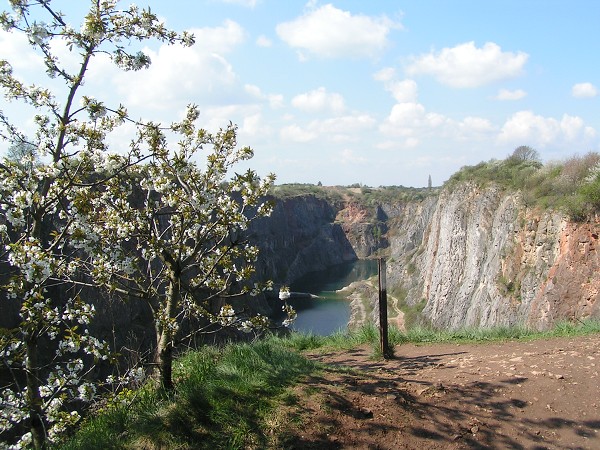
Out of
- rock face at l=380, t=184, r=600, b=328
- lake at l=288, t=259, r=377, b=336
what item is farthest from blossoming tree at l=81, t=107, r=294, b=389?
lake at l=288, t=259, r=377, b=336

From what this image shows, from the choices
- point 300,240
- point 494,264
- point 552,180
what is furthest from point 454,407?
point 300,240

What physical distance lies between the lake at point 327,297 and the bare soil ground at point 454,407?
32.5 meters

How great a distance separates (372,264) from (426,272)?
5972 cm

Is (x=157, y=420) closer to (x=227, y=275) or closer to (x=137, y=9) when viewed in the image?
(x=227, y=275)

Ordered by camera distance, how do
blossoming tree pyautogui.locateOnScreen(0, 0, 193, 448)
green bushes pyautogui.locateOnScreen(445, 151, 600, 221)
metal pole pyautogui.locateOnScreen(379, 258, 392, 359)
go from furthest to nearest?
green bushes pyautogui.locateOnScreen(445, 151, 600, 221), metal pole pyautogui.locateOnScreen(379, 258, 392, 359), blossoming tree pyautogui.locateOnScreen(0, 0, 193, 448)

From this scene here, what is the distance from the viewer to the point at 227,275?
665 cm

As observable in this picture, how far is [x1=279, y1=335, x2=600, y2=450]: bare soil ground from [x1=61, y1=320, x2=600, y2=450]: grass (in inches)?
9.9

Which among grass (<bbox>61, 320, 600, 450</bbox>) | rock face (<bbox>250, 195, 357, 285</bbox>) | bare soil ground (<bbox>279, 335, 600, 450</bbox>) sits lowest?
rock face (<bbox>250, 195, 357, 285</bbox>)

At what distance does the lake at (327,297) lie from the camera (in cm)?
5784

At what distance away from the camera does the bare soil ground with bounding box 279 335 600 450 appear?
4.72 metres

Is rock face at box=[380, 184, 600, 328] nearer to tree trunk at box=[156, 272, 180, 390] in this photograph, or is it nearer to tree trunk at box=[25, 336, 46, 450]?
tree trunk at box=[156, 272, 180, 390]

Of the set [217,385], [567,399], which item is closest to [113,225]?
[217,385]

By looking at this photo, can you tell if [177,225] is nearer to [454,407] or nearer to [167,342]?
[167,342]

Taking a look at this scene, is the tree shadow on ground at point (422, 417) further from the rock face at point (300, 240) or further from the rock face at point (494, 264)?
the rock face at point (300, 240)
